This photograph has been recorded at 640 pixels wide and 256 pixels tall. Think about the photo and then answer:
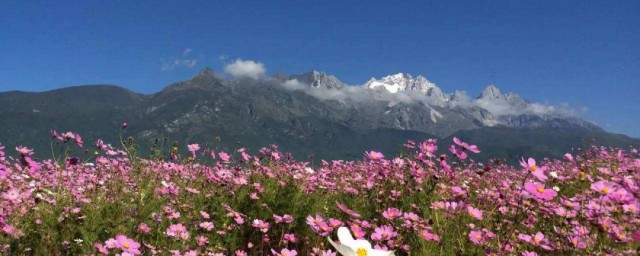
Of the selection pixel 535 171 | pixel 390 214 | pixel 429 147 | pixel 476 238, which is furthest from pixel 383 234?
pixel 429 147

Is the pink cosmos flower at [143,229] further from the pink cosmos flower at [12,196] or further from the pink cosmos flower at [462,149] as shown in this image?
the pink cosmos flower at [462,149]

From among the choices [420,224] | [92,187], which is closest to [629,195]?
[420,224]

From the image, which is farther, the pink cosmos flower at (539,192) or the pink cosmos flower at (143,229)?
the pink cosmos flower at (143,229)

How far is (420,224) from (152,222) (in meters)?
2.43

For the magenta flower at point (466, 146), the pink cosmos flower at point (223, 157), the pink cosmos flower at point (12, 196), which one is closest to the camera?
the pink cosmos flower at point (12, 196)

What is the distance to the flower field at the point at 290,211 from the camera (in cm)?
330

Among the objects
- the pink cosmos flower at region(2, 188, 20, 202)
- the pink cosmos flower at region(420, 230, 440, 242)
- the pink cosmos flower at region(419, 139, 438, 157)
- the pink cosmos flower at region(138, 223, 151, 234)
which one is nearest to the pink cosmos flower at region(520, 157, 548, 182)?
the pink cosmos flower at region(420, 230, 440, 242)

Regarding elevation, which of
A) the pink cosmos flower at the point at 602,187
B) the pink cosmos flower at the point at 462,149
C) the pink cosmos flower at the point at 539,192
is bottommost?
the pink cosmos flower at the point at 539,192

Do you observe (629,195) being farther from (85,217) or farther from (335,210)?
(85,217)

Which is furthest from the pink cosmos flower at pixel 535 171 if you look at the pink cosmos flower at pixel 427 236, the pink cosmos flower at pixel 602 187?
the pink cosmos flower at pixel 427 236

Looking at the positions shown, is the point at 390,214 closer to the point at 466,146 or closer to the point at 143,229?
the point at 466,146

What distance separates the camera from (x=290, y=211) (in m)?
5.33

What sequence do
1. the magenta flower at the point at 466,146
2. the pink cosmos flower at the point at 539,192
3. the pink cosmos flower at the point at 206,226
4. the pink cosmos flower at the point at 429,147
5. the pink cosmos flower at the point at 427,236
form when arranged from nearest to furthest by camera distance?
the pink cosmos flower at the point at 539,192
the pink cosmos flower at the point at 427,236
the pink cosmos flower at the point at 206,226
the magenta flower at the point at 466,146
the pink cosmos flower at the point at 429,147

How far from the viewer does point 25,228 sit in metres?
4.28
